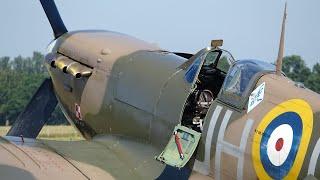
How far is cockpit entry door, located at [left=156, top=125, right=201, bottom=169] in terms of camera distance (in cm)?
623

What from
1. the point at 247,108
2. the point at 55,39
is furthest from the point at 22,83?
the point at 247,108

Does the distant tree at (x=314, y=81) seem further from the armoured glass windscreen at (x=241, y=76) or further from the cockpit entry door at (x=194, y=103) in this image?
the armoured glass windscreen at (x=241, y=76)

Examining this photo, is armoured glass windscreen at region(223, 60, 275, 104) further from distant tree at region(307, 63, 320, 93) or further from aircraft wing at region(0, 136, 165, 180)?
distant tree at region(307, 63, 320, 93)

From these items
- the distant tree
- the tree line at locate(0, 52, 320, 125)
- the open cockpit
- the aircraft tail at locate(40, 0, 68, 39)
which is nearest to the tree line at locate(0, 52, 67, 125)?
the tree line at locate(0, 52, 320, 125)

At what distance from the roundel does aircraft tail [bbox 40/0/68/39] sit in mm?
5658

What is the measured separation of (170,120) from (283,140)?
166cm

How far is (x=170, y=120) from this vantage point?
6746 millimetres

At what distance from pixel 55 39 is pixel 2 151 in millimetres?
4277

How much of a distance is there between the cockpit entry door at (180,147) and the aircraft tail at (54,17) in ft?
15.2

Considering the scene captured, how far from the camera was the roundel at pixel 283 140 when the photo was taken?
5.36m

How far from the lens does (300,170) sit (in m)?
5.30

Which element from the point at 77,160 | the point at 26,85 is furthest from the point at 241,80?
the point at 26,85

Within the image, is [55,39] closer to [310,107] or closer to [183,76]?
[183,76]

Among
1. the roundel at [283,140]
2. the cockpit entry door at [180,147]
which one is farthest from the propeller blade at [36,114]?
the roundel at [283,140]
